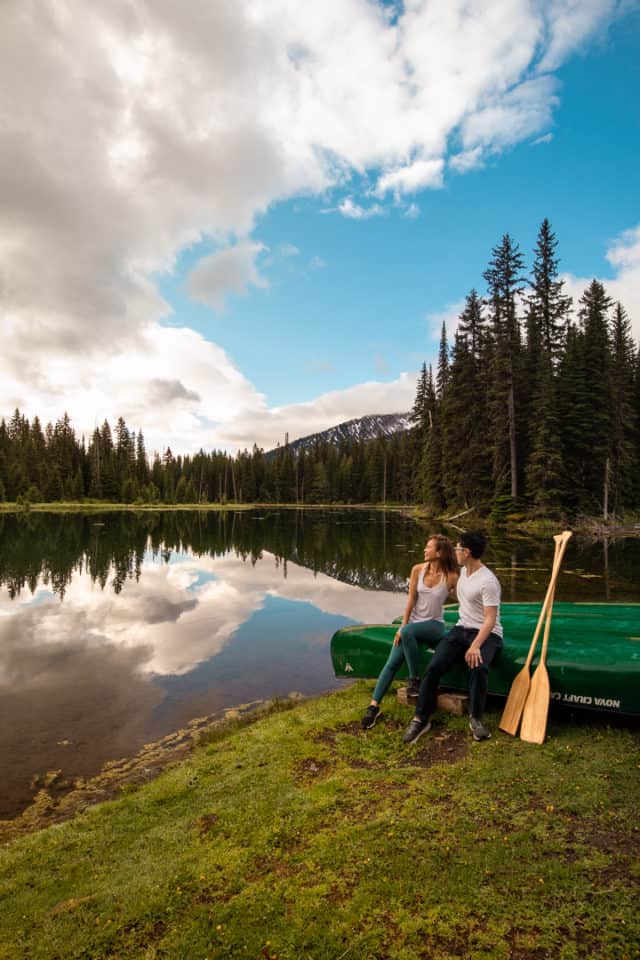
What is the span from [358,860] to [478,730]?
90.0 inches

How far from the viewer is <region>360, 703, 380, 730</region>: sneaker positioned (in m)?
5.89

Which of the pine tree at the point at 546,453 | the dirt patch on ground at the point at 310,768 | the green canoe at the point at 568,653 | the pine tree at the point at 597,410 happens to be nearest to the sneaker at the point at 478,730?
the green canoe at the point at 568,653

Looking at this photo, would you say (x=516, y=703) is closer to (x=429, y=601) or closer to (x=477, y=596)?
(x=477, y=596)

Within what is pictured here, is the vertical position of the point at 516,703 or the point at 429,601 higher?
the point at 429,601

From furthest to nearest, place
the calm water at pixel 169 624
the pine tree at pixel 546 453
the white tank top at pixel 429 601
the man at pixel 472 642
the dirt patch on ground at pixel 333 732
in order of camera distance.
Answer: the pine tree at pixel 546 453
the calm water at pixel 169 624
the white tank top at pixel 429 601
the dirt patch on ground at pixel 333 732
the man at pixel 472 642

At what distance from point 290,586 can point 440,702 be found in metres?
12.8

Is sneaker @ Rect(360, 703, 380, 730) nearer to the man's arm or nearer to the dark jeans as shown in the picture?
the dark jeans

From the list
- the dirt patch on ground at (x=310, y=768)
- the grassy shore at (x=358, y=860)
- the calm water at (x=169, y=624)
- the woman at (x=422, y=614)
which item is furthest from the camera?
the calm water at (x=169, y=624)

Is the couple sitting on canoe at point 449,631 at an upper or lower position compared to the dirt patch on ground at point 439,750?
Answer: upper

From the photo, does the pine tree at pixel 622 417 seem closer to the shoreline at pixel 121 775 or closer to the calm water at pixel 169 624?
the calm water at pixel 169 624

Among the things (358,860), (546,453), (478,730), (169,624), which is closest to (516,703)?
(478,730)

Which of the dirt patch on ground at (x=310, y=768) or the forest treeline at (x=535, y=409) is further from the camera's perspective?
the forest treeline at (x=535, y=409)

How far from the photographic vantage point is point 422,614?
6.24m

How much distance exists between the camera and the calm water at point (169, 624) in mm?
7699
